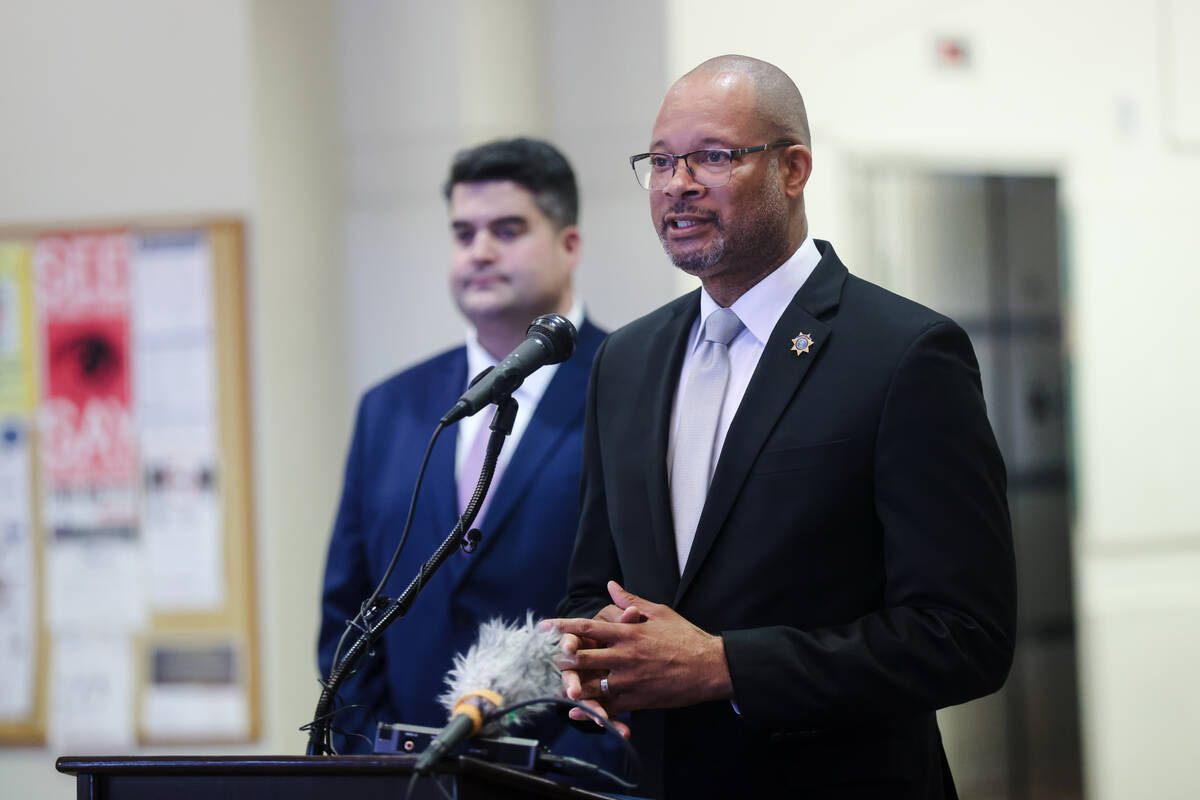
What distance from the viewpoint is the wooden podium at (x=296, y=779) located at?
119 cm

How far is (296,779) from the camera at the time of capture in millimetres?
1232

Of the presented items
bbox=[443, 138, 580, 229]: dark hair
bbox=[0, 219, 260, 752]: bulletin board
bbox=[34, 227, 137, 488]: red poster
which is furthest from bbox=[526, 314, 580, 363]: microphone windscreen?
bbox=[34, 227, 137, 488]: red poster

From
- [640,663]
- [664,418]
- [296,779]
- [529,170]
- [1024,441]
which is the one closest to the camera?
[296,779]

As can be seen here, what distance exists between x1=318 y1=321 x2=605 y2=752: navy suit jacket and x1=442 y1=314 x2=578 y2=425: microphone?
0.66 metres

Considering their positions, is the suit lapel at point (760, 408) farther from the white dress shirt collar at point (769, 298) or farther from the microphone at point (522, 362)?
the microphone at point (522, 362)

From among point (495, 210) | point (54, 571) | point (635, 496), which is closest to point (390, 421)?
point (495, 210)

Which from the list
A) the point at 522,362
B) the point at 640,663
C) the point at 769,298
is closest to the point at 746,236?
the point at 769,298

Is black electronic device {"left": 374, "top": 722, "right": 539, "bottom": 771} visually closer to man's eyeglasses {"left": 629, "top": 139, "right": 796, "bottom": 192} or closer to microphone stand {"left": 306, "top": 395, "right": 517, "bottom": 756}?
microphone stand {"left": 306, "top": 395, "right": 517, "bottom": 756}

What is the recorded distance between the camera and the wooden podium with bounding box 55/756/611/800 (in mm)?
1192

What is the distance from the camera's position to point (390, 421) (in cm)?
251

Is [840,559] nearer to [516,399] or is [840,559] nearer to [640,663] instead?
[640,663]

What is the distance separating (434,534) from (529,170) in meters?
0.71

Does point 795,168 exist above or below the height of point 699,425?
above

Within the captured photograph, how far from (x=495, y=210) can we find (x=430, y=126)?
1223 mm
